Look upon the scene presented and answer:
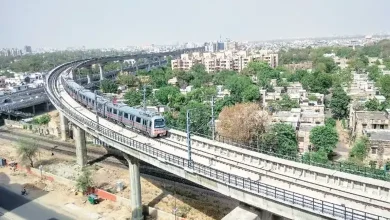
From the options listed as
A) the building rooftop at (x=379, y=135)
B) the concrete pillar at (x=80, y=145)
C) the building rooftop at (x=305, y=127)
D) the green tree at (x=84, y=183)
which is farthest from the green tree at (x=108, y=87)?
the building rooftop at (x=379, y=135)

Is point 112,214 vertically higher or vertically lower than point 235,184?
lower

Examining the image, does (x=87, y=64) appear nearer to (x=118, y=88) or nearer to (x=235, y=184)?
(x=118, y=88)

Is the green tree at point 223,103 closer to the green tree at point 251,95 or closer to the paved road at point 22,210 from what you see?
the green tree at point 251,95

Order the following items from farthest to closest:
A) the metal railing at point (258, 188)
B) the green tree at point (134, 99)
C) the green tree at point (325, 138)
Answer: the green tree at point (134, 99) < the green tree at point (325, 138) < the metal railing at point (258, 188)

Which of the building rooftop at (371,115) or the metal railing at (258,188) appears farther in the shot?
the building rooftop at (371,115)

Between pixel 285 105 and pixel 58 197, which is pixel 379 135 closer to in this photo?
pixel 285 105

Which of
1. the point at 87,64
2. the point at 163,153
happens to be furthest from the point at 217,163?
the point at 87,64

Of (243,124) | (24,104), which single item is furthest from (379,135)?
(24,104)
